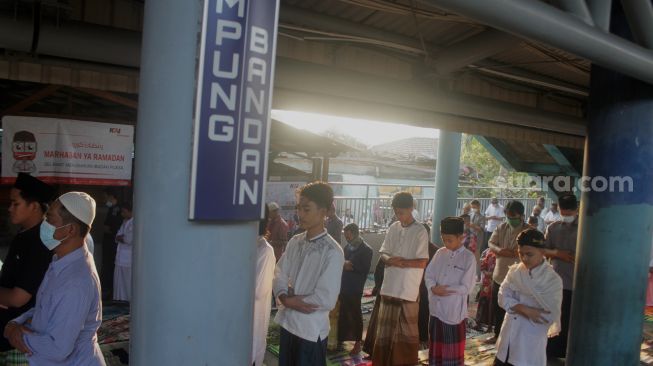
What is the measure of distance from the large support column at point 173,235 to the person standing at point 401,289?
342 centimetres

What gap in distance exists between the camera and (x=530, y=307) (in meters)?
3.79

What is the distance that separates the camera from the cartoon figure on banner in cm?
550

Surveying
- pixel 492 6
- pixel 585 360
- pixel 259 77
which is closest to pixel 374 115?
pixel 585 360

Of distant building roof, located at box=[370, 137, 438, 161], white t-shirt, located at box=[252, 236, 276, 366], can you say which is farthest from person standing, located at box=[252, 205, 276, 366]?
distant building roof, located at box=[370, 137, 438, 161]

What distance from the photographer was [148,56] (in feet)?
4.73

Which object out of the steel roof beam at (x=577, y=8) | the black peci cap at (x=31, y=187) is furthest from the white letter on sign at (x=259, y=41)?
the black peci cap at (x=31, y=187)

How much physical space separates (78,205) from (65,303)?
0.54 metres

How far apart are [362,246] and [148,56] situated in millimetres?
4688

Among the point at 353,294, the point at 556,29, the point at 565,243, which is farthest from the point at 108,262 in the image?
the point at 556,29

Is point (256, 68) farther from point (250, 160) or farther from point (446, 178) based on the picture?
point (446, 178)

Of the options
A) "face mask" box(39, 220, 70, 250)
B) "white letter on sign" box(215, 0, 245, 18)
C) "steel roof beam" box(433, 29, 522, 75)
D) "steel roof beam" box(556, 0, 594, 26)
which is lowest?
"face mask" box(39, 220, 70, 250)

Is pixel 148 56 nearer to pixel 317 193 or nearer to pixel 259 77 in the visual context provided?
pixel 259 77

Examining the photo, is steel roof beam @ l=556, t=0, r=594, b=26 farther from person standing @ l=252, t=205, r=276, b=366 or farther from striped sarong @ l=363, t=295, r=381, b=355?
striped sarong @ l=363, t=295, r=381, b=355

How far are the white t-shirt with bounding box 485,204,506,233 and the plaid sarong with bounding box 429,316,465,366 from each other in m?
8.84
